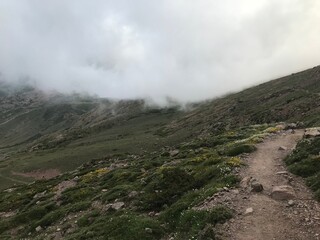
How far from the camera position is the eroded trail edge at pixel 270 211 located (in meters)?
20.3

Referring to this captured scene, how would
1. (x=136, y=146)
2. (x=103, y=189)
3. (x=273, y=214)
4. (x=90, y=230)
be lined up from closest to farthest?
(x=273, y=214), (x=90, y=230), (x=103, y=189), (x=136, y=146)

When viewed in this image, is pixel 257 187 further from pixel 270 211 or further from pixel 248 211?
pixel 248 211

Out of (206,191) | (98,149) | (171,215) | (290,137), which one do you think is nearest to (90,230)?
(171,215)

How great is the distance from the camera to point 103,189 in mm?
43281

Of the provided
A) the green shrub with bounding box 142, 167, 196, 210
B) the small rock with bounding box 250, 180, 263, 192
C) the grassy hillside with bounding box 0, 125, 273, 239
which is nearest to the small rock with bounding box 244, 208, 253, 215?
the grassy hillside with bounding box 0, 125, 273, 239

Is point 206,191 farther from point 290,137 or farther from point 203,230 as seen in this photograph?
point 290,137

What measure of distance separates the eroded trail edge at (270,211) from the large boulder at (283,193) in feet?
0.81

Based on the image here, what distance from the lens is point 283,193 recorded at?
24.5 metres

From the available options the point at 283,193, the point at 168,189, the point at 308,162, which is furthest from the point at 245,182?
the point at 168,189

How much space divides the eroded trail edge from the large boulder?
246 mm

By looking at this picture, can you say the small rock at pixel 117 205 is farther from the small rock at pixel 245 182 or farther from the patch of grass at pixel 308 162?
the patch of grass at pixel 308 162

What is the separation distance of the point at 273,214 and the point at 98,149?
168 meters

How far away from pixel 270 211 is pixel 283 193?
88.9 inches

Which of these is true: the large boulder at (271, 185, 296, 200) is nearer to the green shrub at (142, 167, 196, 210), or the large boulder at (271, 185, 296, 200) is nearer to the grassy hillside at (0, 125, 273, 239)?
the grassy hillside at (0, 125, 273, 239)
